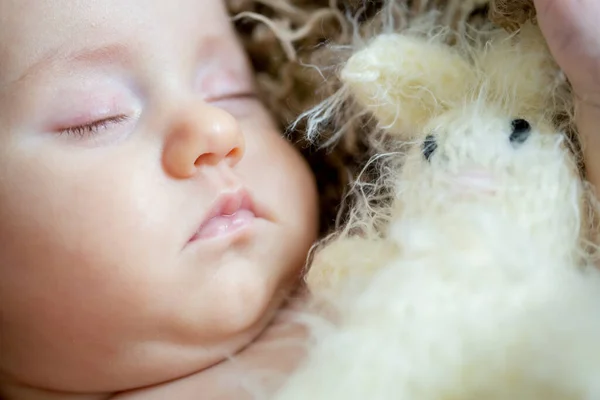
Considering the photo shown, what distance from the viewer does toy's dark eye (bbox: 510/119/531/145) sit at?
574 mm

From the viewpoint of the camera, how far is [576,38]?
552 mm

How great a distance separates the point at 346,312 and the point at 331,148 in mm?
311

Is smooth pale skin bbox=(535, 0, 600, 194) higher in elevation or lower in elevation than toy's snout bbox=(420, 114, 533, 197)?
higher

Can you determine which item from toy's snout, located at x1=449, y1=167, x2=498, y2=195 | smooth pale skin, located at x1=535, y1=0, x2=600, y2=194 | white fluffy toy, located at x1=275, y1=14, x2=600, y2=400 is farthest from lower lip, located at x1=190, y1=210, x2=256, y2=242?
smooth pale skin, located at x1=535, y1=0, x2=600, y2=194

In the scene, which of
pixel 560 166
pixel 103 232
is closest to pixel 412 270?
pixel 560 166

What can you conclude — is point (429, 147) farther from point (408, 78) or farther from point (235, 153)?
point (235, 153)

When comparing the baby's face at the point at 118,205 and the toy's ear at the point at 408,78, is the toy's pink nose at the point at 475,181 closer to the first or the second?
the toy's ear at the point at 408,78

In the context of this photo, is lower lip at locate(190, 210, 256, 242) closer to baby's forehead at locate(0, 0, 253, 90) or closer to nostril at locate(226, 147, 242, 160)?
nostril at locate(226, 147, 242, 160)

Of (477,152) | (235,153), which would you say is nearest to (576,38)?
(477,152)

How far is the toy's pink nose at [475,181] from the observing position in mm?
559

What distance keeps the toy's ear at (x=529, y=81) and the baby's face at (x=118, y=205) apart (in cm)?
26

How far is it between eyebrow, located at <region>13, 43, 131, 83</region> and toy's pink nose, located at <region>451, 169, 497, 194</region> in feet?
1.16

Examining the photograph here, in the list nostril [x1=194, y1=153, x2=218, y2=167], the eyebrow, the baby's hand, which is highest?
the baby's hand

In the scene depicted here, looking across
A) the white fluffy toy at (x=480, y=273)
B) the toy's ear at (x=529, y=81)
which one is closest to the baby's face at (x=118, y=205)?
the white fluffy toy at (x=480, y=273)
